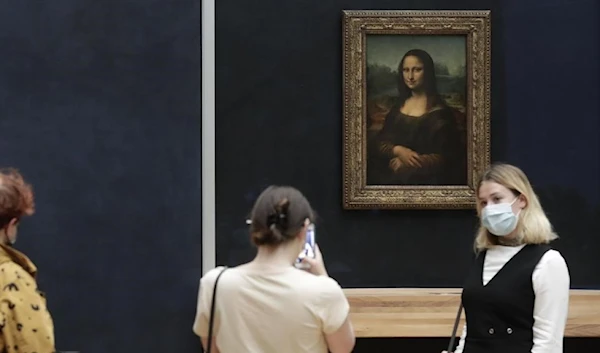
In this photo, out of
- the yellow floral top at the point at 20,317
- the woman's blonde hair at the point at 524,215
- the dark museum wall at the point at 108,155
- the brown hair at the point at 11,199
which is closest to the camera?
the yellow floral top at the point at 20,317

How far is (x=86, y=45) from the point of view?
22.2 ft

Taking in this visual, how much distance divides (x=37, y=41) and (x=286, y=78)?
1.66 meters

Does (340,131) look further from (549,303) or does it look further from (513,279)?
(549,303)

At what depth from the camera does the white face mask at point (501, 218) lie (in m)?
4.55

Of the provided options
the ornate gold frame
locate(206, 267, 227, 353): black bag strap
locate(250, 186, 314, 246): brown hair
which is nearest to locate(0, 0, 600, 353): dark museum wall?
the ornate gold frame

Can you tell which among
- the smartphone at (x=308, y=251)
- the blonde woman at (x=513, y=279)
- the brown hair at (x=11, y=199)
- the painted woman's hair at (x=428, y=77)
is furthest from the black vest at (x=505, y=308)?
the painted woman's hair at (x=428, y=77)

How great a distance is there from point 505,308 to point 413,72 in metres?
3.05

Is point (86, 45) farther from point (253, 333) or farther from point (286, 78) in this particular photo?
point (253, 333)

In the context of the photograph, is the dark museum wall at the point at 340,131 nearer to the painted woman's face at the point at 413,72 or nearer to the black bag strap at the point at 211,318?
the painted woman's face at the point at 413,72

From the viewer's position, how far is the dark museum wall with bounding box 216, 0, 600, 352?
720 centimetres

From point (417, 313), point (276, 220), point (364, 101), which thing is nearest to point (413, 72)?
point (364, 101)

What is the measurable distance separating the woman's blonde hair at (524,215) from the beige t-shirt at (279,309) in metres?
1.21

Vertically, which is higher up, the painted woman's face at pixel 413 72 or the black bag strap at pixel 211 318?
the painted woman's face at pixel 413 72

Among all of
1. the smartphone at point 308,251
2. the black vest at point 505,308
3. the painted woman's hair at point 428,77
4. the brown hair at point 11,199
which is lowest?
the black vest at point 505,308
